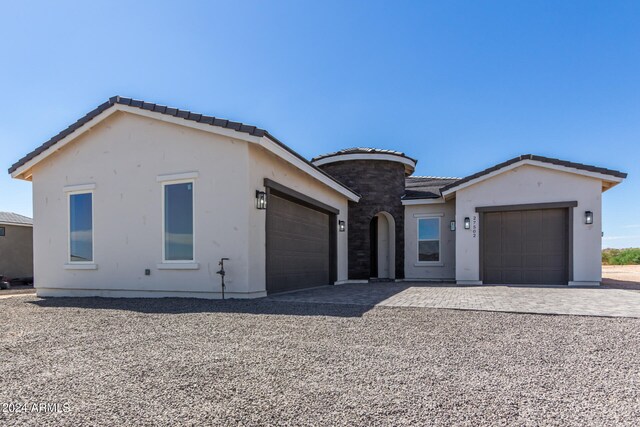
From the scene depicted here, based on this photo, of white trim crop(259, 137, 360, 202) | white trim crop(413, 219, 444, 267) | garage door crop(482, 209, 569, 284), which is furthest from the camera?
white trim crop(413, 219, 444, 267)

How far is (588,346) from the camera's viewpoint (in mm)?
4000

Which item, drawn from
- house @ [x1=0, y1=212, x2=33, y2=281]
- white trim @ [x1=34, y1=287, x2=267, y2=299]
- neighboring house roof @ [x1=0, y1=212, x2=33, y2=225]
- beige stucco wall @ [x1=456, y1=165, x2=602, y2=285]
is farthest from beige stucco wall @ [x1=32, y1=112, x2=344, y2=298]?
neighboring house roof @ [x1=0, y1=212, x2=33, y2=225]

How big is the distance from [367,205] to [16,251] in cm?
1679

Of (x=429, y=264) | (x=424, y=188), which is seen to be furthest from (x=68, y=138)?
(x=424, y=188)

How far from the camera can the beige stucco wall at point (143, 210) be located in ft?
26.1

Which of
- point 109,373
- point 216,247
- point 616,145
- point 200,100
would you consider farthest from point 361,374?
point 616,145

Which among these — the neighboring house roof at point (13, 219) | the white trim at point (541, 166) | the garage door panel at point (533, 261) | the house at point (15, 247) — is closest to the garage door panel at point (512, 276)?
the garage door panel at point (533, 261)

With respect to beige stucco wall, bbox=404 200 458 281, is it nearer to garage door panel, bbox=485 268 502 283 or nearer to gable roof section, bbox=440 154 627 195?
garage door panel, bbox=485 268 502 283

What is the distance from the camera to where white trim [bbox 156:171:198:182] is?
830 cm

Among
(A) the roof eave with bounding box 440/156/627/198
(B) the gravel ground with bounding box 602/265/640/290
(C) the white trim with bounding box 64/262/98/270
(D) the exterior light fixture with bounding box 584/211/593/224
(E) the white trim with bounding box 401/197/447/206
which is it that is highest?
(A) the roof eave with bounding box 440/156/627/198

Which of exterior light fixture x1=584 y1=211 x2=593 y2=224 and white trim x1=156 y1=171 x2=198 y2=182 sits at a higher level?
white trim x1=156 y1=171 x2=198 y2=182

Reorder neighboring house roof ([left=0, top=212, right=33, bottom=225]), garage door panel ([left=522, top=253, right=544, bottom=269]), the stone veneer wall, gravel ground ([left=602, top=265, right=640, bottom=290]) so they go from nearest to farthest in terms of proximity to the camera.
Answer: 1. gravel ground ([left=602, top=265, right=640, bottom=290])
2. garage door panel ([left=522, top=253, right=544, bottom=269])
3. the stone veneer wall
4. neighboring house roof ([left=0, top=212, right=33, bottom=225])

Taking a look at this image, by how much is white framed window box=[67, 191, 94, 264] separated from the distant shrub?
109 ft

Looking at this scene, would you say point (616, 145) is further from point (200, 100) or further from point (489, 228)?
point (200, 100)
